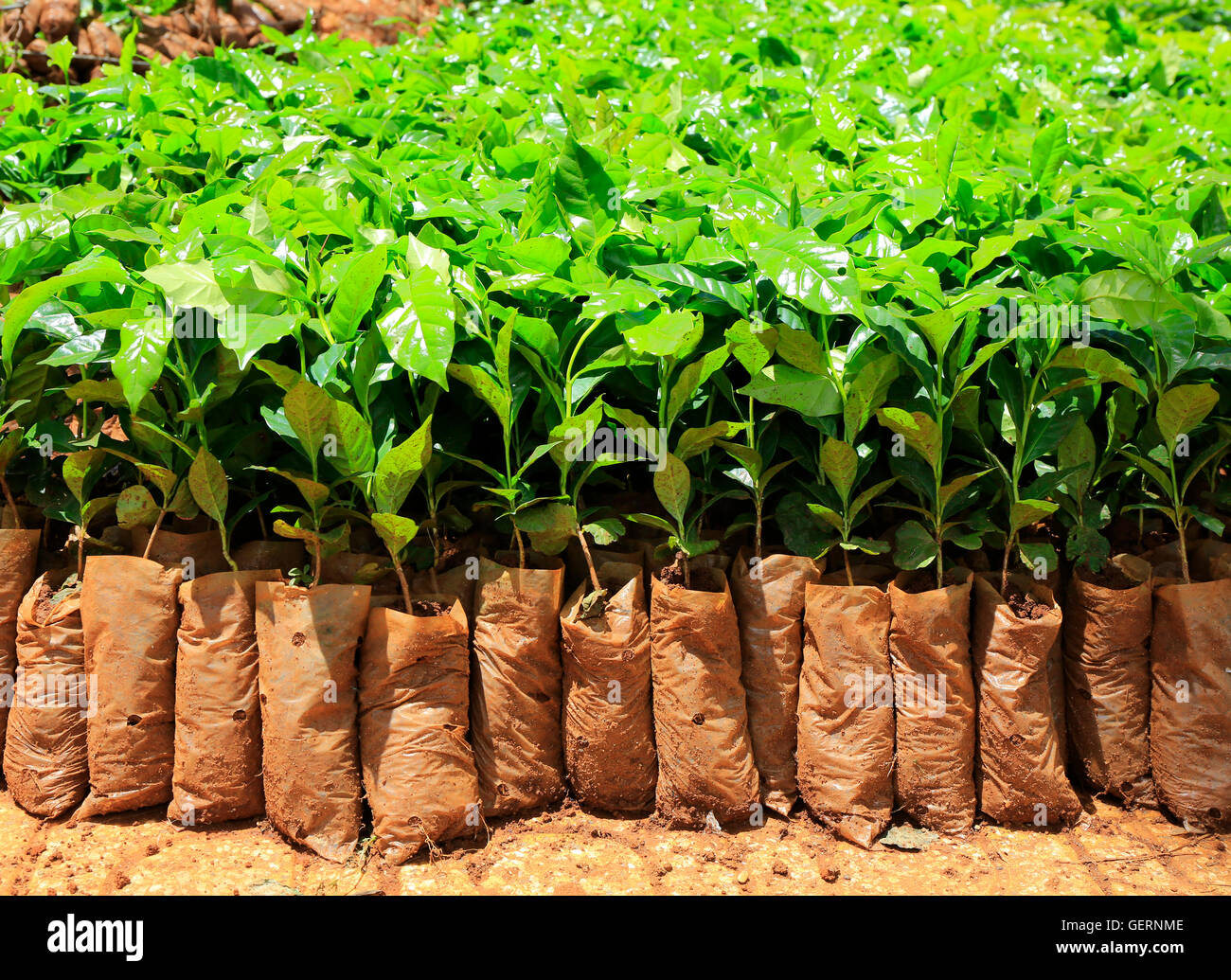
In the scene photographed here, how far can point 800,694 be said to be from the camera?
2.21 m

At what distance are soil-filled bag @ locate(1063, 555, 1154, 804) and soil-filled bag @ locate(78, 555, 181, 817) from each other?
2025 mm

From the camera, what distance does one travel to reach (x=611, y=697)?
2139mm

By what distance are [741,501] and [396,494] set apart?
87 centimetres

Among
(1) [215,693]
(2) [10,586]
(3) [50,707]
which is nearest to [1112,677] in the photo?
(1) [215,693]

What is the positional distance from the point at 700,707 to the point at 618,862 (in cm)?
36

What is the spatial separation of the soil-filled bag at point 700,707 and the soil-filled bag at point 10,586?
1.44m

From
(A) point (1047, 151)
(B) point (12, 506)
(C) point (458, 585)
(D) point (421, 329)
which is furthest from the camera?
(A) point (1047, 151)

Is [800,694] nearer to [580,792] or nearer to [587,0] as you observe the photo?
[580,792]

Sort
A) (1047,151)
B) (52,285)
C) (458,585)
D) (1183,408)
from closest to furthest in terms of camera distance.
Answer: (52,285) → (1183,408) → (458,585) → (1047,151)

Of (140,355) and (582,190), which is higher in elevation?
(582,190)

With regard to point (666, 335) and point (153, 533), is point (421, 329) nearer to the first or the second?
point (666, 335)

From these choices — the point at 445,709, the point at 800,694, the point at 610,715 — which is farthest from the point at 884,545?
the point at 445,709

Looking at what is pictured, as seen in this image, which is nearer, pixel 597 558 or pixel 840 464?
pixel 840 464

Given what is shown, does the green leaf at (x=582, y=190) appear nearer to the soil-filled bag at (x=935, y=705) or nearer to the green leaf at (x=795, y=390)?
the green leaf at (x=795, y=390)
